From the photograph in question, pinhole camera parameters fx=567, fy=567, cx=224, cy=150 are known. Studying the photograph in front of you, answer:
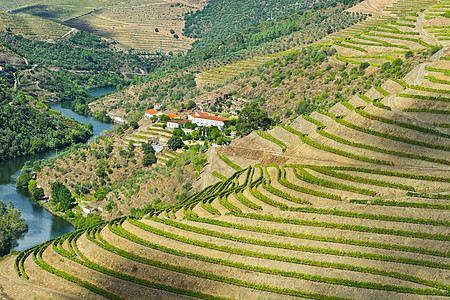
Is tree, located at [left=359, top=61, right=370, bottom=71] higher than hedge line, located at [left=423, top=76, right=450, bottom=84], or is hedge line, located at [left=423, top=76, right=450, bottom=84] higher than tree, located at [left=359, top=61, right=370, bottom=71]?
hedge line, located at [left=423, top=76, right=450, bottom=84]

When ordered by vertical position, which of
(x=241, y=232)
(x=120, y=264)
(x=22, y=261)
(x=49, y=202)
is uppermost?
(x=241, y=232)

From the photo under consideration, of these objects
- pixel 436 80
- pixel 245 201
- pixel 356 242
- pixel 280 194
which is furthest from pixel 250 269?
pixel 436 80

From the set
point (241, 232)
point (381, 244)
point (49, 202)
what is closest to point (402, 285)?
point (381, 244)

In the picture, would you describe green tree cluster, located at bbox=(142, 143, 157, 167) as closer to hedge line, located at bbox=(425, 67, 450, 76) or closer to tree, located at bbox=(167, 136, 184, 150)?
tree, located at bbox=(167, 136, 184, 150)

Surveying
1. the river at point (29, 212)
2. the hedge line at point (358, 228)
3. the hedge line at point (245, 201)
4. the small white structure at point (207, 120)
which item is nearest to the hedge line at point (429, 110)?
the hedge line at point (358, 228)

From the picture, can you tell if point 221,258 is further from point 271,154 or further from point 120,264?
point 271,154

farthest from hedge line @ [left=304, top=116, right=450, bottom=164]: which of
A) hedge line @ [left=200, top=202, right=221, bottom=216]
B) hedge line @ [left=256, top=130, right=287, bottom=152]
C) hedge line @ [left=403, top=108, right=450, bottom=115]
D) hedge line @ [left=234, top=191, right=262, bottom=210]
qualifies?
hedge line @ [left=200, top=202, right=221, bottom=216]
